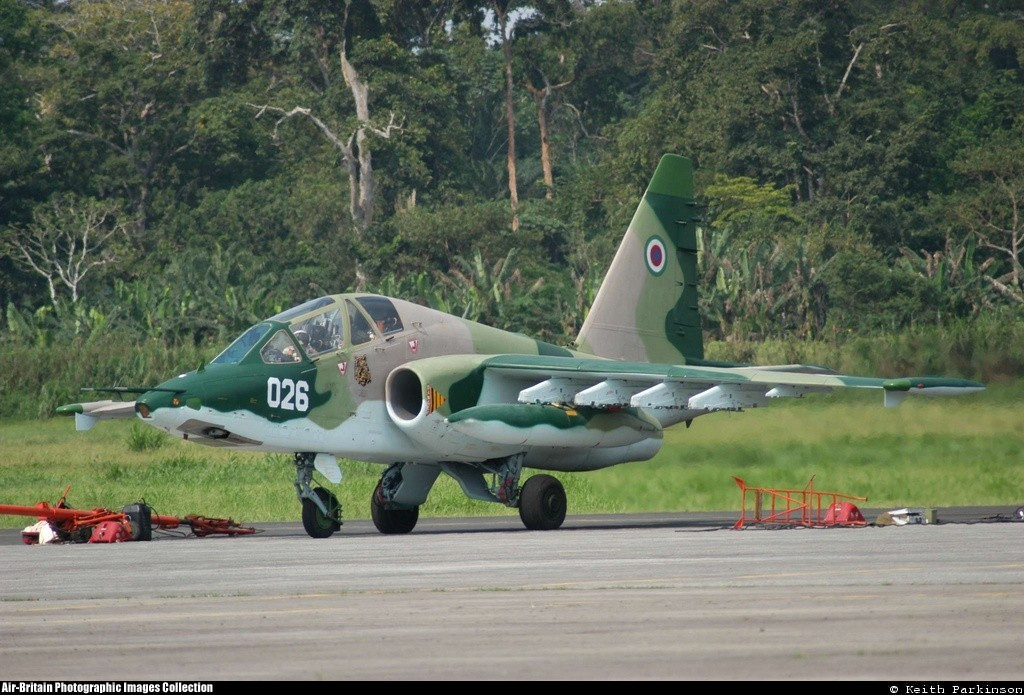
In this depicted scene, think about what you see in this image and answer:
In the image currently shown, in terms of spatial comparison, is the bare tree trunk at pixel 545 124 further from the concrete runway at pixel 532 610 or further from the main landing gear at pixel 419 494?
the concrete runway at pixel 532 610

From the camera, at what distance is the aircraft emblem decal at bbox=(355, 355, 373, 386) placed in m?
19.6

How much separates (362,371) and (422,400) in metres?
0.80

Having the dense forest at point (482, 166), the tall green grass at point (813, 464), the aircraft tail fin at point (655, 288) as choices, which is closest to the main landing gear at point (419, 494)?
the aircraft tail fin at point (655, 288)

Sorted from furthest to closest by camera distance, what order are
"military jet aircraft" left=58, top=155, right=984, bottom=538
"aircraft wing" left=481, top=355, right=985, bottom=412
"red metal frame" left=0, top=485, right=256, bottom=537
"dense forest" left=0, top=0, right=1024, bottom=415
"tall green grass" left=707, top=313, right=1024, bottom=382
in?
"dense forest" left=0, top=0, right=1024, bottom=415 → "tall green grass" left=707, top=313, right=1024, bottom=382 → "aircraft wing" left=481, top=355, right=985, bottom=412 → "military jet aircraft" left=58, top=155, right=984, bottom=538 → "red metal frame" left=0, top=485, right=256, bottom=537

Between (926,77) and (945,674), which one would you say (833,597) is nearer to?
(945,674)

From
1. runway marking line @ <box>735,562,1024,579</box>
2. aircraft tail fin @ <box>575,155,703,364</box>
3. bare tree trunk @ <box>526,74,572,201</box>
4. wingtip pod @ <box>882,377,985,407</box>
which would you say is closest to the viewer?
runway marking line @ <box>735,562,1024,579</box>

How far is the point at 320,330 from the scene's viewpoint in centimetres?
1952

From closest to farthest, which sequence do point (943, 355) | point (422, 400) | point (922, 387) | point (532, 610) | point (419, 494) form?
point (532, 610), point (922, 387), point (422, 400), point (419, 494), point (943, 355)

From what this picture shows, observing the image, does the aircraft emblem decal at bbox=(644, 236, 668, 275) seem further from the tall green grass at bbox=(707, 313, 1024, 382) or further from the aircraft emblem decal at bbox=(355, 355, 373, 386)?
the tall green grass at bbox=(707, 313, 1024, 382)

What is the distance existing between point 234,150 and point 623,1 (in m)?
19.9

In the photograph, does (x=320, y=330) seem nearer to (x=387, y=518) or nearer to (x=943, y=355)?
(x=387, y=518)

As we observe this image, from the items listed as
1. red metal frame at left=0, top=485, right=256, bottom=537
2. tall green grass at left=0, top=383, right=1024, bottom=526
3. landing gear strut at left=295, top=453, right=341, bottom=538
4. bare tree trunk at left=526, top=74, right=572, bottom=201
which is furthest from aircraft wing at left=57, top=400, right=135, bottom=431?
bare tree trunk at left=526, top=74, right=572, bottom=201

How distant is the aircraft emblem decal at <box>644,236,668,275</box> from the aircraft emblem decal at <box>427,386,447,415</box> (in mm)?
5375

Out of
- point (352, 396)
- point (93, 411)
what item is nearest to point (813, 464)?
point (352, 396)
